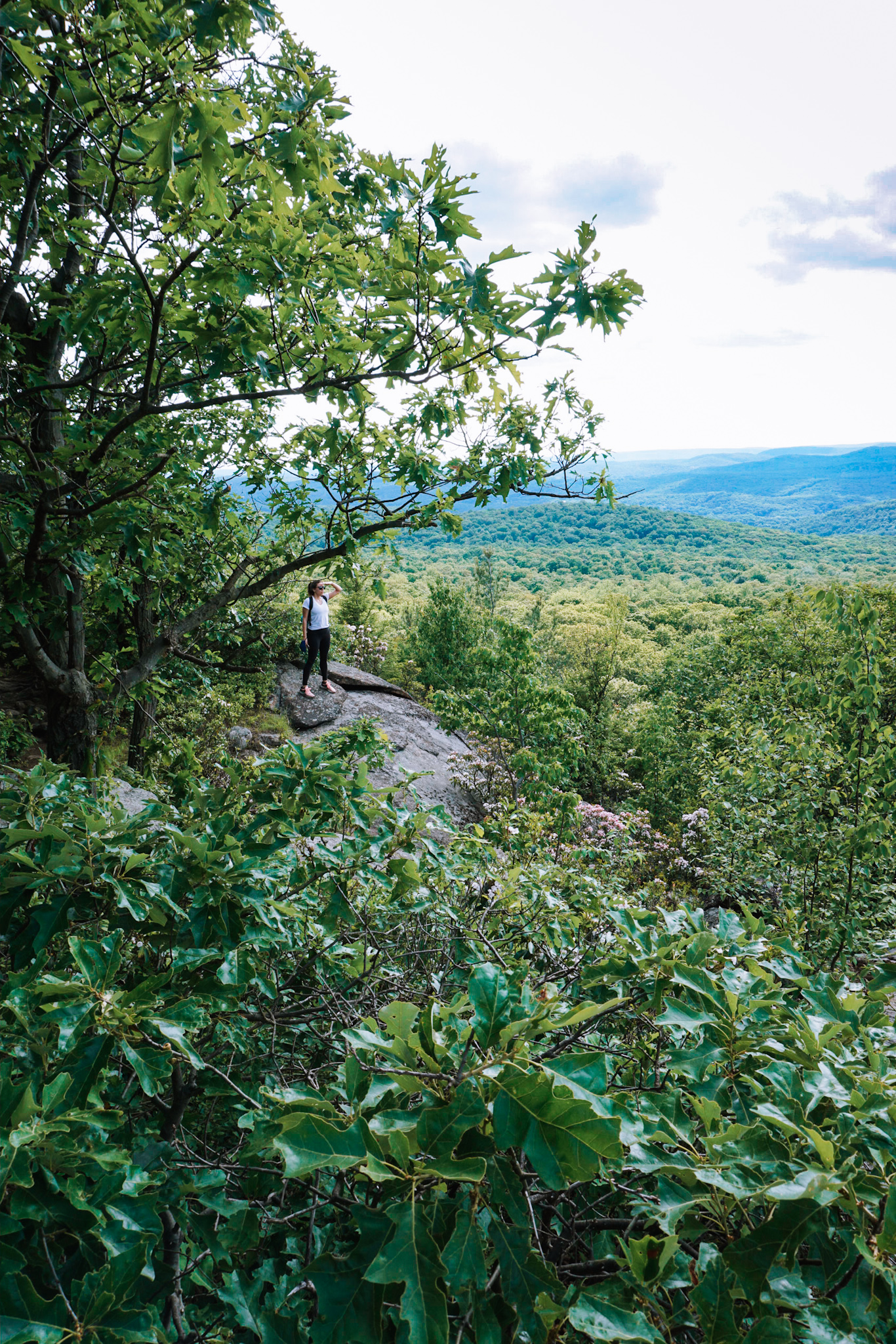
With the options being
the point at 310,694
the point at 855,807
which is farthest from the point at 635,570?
the point at 855,807

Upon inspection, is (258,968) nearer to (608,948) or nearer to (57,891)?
(57,891)

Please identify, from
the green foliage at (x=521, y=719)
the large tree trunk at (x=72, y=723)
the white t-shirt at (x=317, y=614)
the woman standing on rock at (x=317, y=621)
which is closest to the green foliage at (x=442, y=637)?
the green foliage at (x=521, y=719)

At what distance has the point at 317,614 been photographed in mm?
11094

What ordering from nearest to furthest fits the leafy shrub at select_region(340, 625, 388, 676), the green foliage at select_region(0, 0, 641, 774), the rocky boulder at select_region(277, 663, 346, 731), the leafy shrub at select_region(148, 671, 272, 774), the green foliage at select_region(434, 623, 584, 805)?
the green foliage at select_region(0, 0, 641, 774) < the leafy shrub at select_region(148, 671, 272, 774) < the green foliage at select_region(434, 623, 584, 805) < the rocky boulder at select_region(277, 663, 346, 731) < the leafy shrub at select_region(340, 625, 388, 676)

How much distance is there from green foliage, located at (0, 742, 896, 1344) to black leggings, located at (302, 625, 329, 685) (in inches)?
390

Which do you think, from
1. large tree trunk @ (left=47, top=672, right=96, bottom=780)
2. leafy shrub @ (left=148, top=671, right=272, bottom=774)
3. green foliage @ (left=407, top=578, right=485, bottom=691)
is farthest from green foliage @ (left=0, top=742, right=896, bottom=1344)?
green foliage @ (left=407, top=578, right=485, bottom=691)

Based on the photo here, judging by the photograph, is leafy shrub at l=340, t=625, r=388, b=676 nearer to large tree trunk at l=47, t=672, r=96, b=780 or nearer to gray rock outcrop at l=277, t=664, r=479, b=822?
gray rock outcrop at l=277, t=664, r=479, b=822

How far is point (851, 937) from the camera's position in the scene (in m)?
4.65

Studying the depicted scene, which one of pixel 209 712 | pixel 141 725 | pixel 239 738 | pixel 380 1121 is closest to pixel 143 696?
pixel 141 725

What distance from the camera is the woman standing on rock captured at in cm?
1054

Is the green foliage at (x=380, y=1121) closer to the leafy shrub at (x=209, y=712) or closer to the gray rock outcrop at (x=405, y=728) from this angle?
the leafy shrub at (x=209, y=712)

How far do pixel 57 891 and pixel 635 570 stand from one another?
11067 centimetres

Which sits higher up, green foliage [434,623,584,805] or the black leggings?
the black leggings

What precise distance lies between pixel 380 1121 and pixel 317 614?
1060 cm
